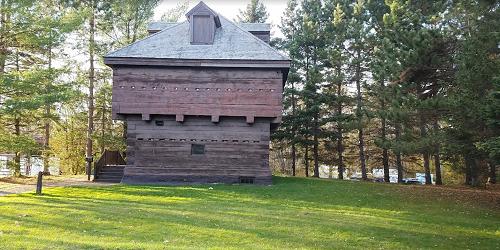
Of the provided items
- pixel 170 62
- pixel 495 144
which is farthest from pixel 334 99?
pixel 495 144

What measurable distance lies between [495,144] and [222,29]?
51.5ft

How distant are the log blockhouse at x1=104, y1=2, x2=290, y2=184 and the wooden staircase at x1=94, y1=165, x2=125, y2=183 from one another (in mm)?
1782

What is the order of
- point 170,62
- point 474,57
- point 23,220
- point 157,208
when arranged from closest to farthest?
point 23,220 < point 157,208 < point 474,57 < point 170,62

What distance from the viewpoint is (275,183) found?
22.6 metres

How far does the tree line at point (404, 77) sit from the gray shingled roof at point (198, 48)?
581 cm

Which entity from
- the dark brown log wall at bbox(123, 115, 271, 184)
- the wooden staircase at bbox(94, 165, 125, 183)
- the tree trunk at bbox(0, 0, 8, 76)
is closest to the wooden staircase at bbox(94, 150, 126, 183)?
the wooden staircase at bbox(94, 165, 125, 183)

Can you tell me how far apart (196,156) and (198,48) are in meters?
5.34

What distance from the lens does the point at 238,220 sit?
40.5 feet

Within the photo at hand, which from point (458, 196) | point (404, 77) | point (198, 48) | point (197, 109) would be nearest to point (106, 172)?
point (197, 109)

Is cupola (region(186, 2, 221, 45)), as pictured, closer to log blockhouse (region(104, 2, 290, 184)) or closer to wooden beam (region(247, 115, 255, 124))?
log blockhouse (region(104, 2, 290, 184))

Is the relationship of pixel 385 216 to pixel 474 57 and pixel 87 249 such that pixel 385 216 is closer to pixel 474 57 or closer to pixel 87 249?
pixel 474 57

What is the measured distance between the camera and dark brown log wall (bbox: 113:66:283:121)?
21.6 meters

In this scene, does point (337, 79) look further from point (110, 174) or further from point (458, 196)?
point (110, 174)

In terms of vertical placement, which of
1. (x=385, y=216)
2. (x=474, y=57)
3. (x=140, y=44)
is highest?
(x=140, y=44)
